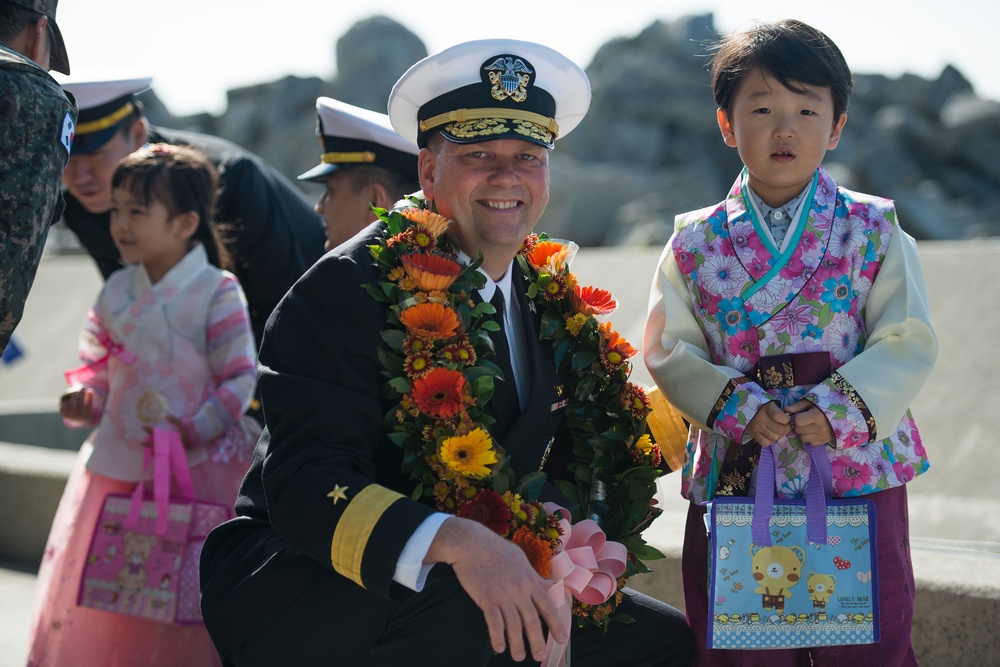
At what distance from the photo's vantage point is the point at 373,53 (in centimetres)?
2228

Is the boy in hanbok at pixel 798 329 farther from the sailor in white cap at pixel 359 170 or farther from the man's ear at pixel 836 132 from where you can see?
the sailor in white cap at pixel 359 170

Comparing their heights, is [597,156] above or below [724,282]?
above

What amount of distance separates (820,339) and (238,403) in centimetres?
191

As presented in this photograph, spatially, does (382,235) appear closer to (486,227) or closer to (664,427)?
(486,227)

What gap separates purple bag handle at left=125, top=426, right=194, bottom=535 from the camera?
330 centimetres

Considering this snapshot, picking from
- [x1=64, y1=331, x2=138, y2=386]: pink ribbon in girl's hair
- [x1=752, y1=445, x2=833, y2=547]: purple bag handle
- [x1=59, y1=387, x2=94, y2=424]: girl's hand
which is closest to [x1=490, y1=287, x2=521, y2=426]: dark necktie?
[x1=752, y1=445, x2=833, y2=547]: purple bag handle

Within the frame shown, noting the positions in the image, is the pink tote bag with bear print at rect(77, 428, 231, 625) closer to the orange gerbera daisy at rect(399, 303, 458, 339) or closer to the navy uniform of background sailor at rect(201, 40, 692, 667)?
the navy uniform of background sailor at rect(201, 40, 692, 667)

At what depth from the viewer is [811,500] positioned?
2.50 metres

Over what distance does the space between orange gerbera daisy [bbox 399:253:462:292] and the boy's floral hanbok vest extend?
2.24 feet

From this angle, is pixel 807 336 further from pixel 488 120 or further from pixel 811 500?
pixel 488 120

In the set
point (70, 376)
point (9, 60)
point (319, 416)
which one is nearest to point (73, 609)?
point (70, 376)

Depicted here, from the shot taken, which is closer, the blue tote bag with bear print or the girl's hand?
the blue tote bag with bear print

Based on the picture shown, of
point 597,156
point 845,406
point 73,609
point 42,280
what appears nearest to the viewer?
point 845,406

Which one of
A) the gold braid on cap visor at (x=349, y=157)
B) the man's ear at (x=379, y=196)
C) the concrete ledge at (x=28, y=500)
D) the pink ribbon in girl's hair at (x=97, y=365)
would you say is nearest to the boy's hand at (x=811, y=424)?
the man's ear at (x=379, y=196)
